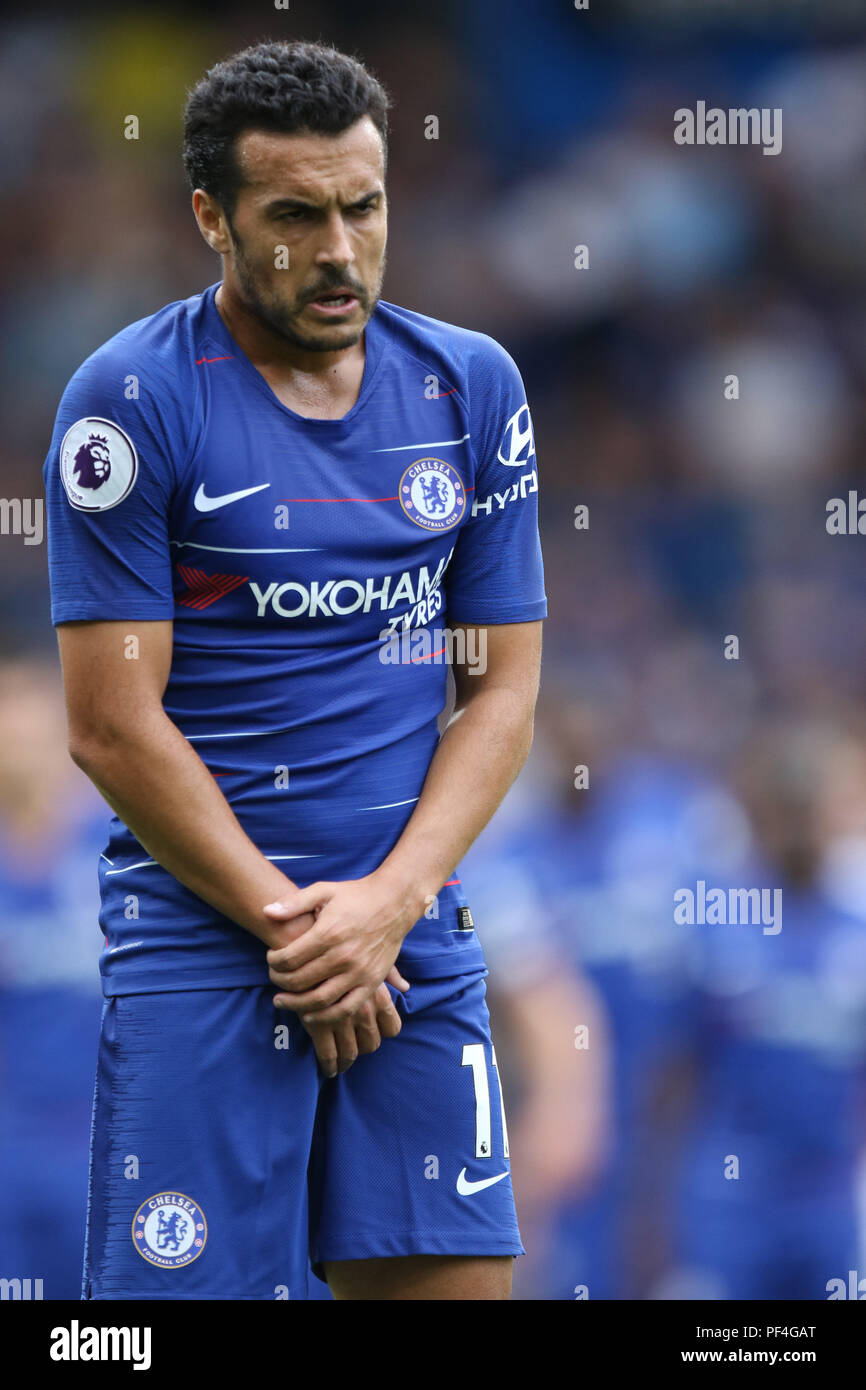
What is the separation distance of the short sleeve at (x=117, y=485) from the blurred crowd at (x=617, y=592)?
241 cm

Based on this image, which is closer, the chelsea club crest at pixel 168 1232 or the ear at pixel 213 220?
the chelsea club crest at pixel 168 1232

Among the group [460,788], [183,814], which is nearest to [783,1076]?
[460,788]

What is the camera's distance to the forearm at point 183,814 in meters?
2.19

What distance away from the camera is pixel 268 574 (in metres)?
2.24

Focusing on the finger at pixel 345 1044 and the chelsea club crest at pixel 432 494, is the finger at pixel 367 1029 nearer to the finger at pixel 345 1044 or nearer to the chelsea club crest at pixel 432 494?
the finger at pixel 345 1044

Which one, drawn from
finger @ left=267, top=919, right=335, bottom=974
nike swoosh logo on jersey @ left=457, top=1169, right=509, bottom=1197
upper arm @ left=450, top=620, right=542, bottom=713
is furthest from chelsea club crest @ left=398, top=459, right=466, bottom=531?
nike swoosh logo on jersey @ left=457, top=1169, right=509, bottom=1197

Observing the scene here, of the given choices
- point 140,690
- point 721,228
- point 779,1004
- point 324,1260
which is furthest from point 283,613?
point 721,228

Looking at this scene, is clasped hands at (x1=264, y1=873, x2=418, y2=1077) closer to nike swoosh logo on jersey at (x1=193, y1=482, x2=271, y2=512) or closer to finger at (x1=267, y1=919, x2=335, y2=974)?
finger at (x1=267, y1=919, x2=335, y2=974)

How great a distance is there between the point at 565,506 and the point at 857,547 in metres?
1.16

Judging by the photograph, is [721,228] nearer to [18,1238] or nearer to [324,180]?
[18,1238]

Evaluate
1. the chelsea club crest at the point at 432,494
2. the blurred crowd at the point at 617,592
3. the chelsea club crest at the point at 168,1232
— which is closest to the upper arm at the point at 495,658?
the chelsea club crest at the point at 432,494

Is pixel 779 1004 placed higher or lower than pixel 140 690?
lower

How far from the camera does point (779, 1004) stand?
4.45 m

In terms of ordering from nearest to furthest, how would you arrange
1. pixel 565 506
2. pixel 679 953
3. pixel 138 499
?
pixel 138 499
pixel 679 953
pixel 565 506
